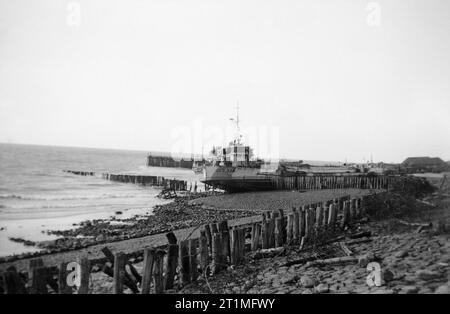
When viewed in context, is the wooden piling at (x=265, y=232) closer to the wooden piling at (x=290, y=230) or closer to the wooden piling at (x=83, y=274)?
the wooden piling at (x=290, y=230)

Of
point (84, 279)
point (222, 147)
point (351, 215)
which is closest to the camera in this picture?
point (84, 279)

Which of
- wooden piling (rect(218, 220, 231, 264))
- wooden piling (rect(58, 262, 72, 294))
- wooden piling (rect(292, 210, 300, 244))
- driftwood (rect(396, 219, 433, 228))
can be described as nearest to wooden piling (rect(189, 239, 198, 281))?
wooden piling (rect(218, 220, 231, 264))

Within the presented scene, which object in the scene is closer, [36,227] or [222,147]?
[36,227]

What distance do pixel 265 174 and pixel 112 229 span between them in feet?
56.2

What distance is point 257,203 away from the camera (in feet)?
80.9

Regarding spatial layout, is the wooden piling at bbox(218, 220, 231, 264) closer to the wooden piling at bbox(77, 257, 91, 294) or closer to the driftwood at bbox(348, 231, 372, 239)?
the wooden piling at bbox(77, 257, 91, 294)

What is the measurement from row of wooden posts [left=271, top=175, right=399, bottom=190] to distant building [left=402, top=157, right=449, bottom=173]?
77.5 ft

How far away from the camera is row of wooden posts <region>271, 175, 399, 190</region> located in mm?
27280

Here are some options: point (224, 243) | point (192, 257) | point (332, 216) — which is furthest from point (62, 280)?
point (332, 216)

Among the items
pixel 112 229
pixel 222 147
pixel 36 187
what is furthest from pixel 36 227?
pixel 222 147

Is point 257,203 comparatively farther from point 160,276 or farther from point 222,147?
point 160,276

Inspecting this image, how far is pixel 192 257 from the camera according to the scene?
297 inches

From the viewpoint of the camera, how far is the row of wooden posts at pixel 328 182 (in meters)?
27.3

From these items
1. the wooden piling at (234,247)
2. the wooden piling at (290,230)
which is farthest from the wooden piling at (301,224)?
the wooden piling at (234,247)
